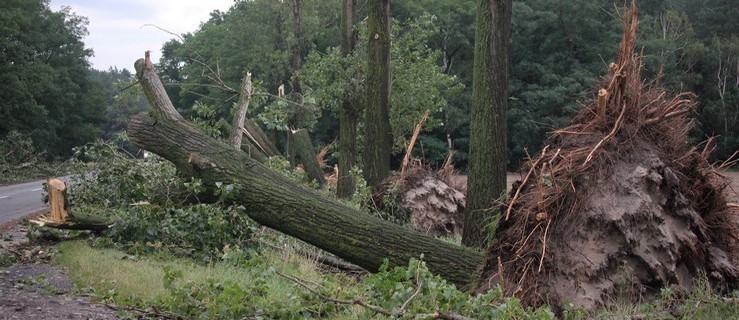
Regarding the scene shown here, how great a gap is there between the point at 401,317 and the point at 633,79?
3761 mm

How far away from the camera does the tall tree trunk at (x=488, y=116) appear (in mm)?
8797

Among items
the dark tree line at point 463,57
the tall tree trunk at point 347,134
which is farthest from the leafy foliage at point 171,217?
the dark tree line at point 463,57

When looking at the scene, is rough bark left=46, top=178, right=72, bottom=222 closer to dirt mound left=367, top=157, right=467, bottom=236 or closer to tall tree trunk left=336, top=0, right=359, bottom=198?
dirt mound left=367, top=157, right=467, bottom=236

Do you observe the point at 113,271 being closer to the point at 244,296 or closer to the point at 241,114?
the point at 244,296

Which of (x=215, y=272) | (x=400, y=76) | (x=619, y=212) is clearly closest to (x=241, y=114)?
(x=215, y=272)

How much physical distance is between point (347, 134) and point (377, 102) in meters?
4.14

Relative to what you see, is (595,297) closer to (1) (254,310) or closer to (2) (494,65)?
(1) (254,310)

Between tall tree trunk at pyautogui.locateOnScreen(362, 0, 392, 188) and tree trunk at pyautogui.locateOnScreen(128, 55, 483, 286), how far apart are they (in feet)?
20.2

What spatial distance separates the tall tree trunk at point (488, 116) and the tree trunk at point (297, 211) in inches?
71.2

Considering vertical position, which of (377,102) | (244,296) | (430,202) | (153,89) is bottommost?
(430,202)

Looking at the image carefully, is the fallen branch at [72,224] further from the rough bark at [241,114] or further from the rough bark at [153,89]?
the rough bark at [241,114]

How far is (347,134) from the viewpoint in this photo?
17922 millimetres

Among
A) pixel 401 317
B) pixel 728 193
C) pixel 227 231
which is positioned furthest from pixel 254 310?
pixel 728 193

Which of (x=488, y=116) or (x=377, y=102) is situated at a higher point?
(x=377, y=102)
